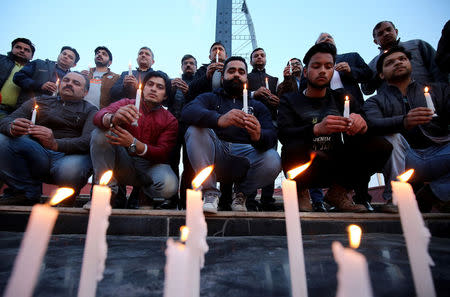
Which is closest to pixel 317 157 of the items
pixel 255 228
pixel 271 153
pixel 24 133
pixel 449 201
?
pixel 271 153

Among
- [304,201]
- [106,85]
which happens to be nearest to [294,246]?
[304,201]

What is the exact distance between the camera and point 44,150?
10.5 ft

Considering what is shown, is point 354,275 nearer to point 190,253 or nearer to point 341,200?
point 190,253

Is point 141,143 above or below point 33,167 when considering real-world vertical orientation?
above

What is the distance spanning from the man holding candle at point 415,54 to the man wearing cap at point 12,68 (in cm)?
552

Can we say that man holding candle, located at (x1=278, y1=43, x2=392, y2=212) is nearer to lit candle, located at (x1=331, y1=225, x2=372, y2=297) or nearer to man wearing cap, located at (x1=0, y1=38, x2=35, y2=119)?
lit candle, located at (x1=331, y1=225, x2=372, y2=297)

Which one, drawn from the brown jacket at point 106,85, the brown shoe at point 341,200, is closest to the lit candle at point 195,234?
the brown shoe at point 341,200

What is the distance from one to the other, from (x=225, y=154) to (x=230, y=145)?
0.67ft

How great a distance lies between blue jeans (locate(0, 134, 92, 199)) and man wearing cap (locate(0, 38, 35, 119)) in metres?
1.28

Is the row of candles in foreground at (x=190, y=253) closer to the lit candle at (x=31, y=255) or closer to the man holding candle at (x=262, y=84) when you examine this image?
the lit candle at (x=31, y=255)

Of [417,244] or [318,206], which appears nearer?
[417,244]

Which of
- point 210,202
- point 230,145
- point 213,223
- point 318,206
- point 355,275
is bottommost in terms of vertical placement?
point 355,275

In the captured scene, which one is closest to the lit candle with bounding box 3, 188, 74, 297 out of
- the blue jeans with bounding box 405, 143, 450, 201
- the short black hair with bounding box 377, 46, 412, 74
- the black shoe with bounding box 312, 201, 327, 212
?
the black shoe with bounding box 312, 201, 327, 212

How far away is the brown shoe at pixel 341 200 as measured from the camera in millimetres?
2855
